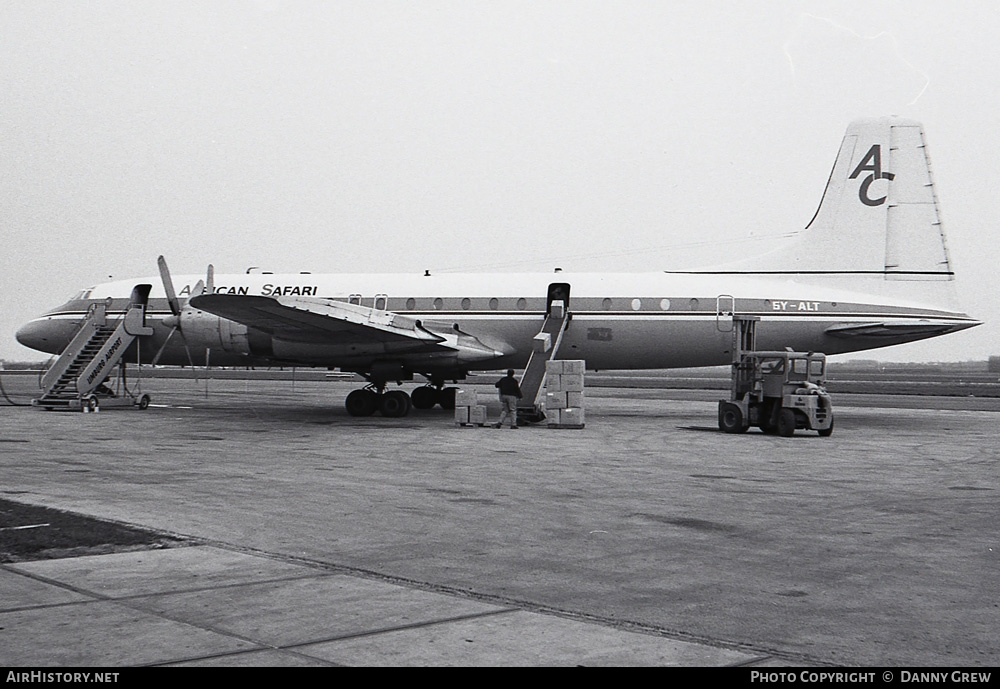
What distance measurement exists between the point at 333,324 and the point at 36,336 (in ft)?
47.4

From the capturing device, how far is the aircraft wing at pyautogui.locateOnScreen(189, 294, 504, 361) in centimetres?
2358

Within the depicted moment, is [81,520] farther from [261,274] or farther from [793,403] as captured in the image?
[261,274]

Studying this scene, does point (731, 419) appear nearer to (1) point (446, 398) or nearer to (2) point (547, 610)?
(1) point (446, 398)

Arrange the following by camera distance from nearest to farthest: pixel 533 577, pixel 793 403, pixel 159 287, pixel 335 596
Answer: pixel 335 596 → pixel 533 577 → pixel 793 403 → pixel 159 287

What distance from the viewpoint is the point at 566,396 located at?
24.6 metres

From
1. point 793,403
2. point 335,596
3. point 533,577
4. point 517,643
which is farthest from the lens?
point 793,403

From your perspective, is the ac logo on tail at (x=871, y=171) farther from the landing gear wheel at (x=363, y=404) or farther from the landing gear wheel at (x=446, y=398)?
the landing gear wheel at (x=363, y=404)

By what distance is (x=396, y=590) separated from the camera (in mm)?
7379

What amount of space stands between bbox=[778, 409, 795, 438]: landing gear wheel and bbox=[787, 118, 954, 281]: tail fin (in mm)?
6309

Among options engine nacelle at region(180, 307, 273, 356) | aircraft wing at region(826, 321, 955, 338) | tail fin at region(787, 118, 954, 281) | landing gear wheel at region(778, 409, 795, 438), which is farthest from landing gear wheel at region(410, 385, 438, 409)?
aircraft wing at region(826, 321, 955, 338)

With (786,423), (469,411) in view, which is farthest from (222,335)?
(786,423)
